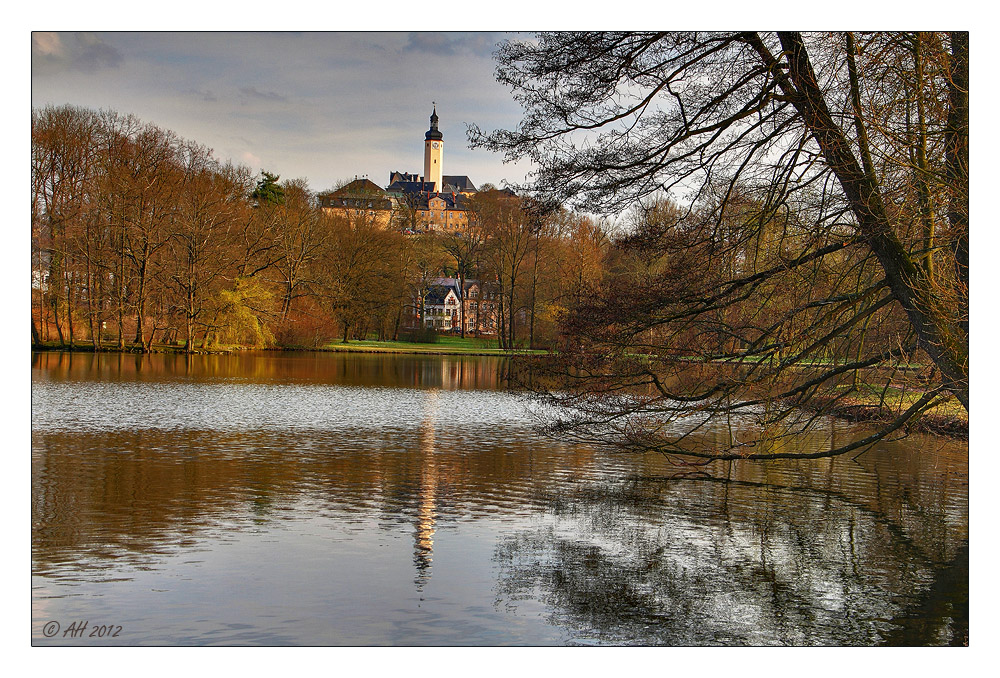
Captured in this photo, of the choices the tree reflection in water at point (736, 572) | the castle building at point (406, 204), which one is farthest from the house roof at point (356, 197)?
the tree reflection in water at point (736, 572)

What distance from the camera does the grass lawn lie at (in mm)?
46344

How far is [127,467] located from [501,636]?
7.45 metres

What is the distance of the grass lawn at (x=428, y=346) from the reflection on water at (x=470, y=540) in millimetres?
30370

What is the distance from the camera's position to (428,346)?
168 ft

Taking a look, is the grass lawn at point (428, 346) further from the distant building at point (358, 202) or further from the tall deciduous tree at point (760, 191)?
the tall deciduous tree at point (760, 191)

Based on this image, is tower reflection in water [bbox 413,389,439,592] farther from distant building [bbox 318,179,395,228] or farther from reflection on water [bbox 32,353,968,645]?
distant building [bbox 318,179,395,228]

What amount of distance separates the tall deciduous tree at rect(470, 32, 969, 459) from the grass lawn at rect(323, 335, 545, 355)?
3483 cm

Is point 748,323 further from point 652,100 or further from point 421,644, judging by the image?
point 421,644

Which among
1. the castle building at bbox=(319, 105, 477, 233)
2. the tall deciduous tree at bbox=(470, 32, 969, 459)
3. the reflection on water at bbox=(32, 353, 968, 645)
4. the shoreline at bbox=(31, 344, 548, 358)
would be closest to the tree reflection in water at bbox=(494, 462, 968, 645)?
the reflection on water at bbox=(32, 353, 968, 645)

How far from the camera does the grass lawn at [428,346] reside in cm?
4634

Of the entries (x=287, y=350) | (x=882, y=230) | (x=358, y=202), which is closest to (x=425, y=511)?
(x=882, y=230)

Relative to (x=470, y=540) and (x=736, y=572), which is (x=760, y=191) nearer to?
(x=736, y=572)

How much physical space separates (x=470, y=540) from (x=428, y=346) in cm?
4289
